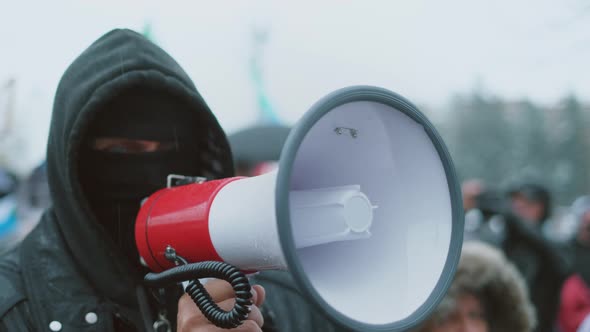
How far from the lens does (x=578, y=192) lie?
22094 mm

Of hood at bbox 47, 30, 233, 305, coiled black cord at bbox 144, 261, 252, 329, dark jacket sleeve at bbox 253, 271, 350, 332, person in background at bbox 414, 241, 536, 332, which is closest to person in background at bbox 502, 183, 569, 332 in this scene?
person in background at bbox 414, 241, 536, 332

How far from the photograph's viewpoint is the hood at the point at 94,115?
138cm

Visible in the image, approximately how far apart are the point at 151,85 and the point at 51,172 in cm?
33

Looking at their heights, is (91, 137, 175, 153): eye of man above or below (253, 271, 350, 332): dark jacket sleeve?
above

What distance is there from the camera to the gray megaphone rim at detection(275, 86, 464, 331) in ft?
2.70

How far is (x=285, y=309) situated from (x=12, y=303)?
0.66 meters

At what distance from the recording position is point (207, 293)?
1086 mm

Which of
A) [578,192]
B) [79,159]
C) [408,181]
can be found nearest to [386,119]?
[408,181]

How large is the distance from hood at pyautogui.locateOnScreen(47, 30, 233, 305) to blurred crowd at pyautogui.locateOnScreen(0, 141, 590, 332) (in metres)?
0.85

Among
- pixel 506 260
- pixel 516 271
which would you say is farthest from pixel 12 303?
pixel 506 260

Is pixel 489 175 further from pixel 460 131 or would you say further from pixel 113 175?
pixel 113 175

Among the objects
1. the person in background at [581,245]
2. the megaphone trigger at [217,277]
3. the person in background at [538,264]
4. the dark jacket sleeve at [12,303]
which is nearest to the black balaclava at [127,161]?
the dark jacket sleeve at [12,303]

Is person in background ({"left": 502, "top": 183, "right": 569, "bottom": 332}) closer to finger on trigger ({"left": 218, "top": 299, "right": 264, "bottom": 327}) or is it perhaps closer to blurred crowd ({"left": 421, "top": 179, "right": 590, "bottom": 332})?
blurred crowd ({"left": 421, "top": 179, "right": 590, "bottom": 332})

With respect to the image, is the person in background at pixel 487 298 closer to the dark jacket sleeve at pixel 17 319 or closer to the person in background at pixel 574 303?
the person in background at pixel 574 303
